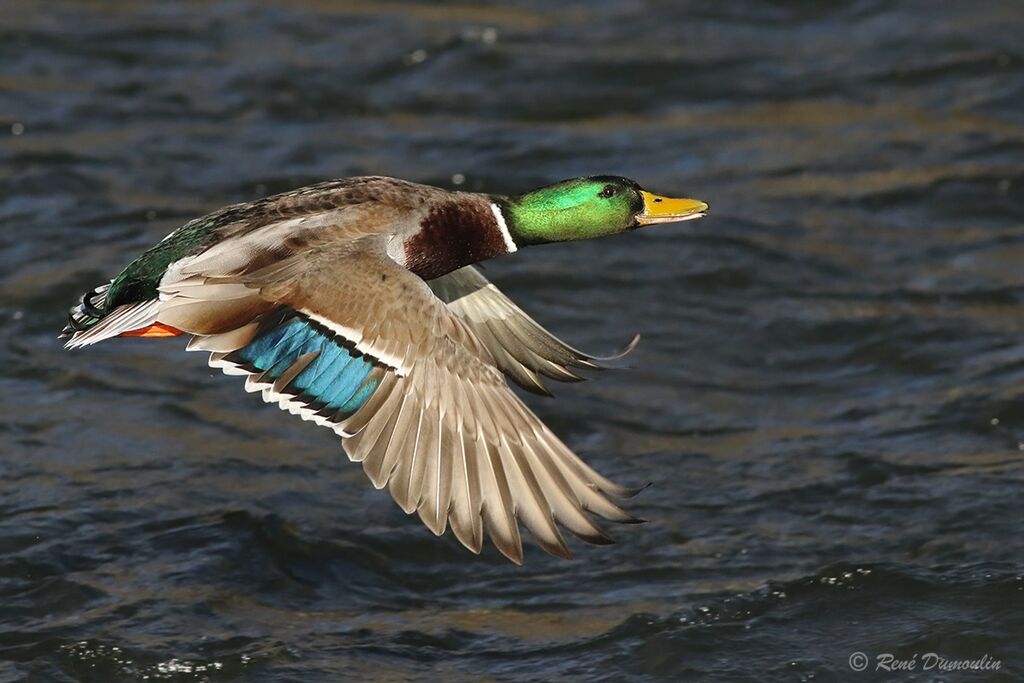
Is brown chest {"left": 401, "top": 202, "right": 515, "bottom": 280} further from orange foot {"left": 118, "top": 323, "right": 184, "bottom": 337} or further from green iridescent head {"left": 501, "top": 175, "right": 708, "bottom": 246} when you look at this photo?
orange foot {"left": 118, "top": 323, "right": 184, "bottom": 337}

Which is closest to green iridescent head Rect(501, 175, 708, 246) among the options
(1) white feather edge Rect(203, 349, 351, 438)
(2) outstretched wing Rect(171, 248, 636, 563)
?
(2) outstretched wing Rect(171, 248, 636, 563)

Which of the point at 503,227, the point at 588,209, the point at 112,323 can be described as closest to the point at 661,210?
the point at 588,209

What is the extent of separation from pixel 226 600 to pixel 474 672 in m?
0.93

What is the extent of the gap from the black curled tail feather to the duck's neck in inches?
39.0

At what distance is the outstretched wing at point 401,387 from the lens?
184 inches

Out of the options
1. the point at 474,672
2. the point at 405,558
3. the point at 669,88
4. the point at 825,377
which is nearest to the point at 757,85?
the point at 669,88

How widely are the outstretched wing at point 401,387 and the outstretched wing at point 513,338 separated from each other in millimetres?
876

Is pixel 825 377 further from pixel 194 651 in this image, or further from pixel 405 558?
pixel 194 651

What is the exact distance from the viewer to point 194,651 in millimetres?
5527

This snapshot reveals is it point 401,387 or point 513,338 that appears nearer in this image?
point 401,387

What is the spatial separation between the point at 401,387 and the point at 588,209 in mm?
1114

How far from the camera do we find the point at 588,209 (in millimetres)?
5707

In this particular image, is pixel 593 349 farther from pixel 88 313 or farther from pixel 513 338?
pixel 88 313

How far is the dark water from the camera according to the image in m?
5.70
